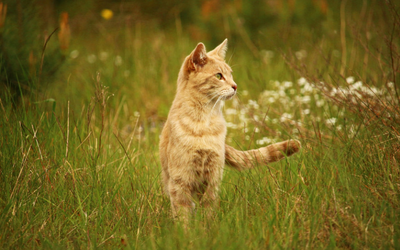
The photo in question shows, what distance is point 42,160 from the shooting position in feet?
10.2

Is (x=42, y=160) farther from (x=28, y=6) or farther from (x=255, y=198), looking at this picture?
(x=28, y=6)

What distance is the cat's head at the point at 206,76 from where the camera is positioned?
3148 millimetres

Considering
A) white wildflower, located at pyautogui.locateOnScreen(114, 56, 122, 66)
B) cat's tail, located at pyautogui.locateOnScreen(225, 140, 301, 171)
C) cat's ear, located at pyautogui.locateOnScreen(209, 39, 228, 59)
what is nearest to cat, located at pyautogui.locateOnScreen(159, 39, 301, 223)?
cat's tail, located at pyautogui.locateOnScreen(225, 140, 301, 171)

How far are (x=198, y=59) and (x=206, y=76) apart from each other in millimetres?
168

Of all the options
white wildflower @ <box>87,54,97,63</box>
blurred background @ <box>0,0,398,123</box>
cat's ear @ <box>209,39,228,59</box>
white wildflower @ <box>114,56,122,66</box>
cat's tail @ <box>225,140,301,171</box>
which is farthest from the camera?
white wildflower @ <box>87,54,97,63</box>

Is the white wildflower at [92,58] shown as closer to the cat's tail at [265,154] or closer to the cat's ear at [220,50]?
the cat's ear at [220,50]

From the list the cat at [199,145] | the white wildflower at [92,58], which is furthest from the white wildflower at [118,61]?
the cat at [199,145]

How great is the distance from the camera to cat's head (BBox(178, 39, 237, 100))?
315 cm

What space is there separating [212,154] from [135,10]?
24.2ft

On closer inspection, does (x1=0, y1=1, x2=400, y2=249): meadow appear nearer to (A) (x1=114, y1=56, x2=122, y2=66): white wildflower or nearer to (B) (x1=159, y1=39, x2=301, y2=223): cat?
(B) (x1=159, y1=39, x2=301, y2=223): cat

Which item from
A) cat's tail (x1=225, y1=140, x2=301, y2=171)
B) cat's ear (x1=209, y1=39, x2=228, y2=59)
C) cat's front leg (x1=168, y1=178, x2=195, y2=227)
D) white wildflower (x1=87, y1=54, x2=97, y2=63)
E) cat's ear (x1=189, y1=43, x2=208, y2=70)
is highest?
cat's ear (x1=209, y1=39, x2=228, y2=59)

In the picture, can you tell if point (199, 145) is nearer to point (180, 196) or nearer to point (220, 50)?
point (180, 196)

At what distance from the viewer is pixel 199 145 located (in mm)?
2961

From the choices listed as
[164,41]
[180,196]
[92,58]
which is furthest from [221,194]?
[164,41]
